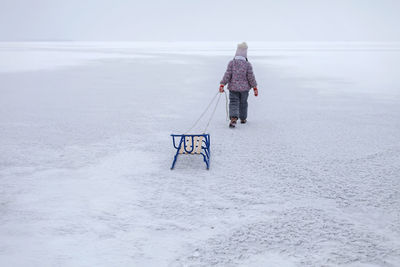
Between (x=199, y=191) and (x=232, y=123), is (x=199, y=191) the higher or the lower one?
the lower one

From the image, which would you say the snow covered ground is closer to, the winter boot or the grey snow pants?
the winter boot

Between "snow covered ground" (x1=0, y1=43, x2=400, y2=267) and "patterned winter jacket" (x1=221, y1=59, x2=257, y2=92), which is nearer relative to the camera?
"snow covered ground" (x1=0, y1=43, x2=400, y2=267)

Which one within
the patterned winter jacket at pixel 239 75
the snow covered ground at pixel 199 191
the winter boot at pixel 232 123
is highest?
the patterned winter jacket at pixel 239 75

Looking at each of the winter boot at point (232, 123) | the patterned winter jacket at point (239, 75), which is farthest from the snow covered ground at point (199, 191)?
the patterned winter jacket at point (239, 75)

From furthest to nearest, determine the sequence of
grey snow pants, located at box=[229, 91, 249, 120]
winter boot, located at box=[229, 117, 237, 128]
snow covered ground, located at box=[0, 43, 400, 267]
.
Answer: grey snow pants, located at box=[229, 91, 249, 120] < winter boot, located at box=[229, 117, 237, 128] < snow covered ground, located at box=[0, 43, 400, 267]

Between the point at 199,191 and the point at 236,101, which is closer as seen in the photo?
the point at 199,191

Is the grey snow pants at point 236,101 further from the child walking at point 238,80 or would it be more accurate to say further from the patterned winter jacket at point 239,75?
the patterned winter jacket at point 239,75

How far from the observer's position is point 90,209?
4.25 m

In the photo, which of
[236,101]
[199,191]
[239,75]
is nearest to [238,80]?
[239,75]

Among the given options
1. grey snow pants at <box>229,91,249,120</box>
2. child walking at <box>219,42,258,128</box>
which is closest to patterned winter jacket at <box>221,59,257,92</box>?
child walking at <box>219,42,258,128</box>

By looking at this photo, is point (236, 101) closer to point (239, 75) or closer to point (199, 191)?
point (239, 75)

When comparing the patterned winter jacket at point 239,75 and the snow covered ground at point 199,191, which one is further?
the patterned winter jacket at point 239,75

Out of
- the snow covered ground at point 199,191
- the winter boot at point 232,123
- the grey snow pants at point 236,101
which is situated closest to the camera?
the snow covered ground at point 199,191

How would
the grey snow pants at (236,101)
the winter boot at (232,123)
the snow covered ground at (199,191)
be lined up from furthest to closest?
the grey snow pants at (236,101) < the winter boot at (232,123) < the snow covered ground at (199,191)
